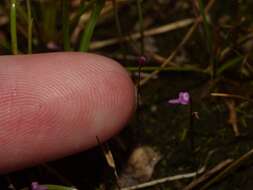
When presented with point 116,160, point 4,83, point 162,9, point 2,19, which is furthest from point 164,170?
point 2,19

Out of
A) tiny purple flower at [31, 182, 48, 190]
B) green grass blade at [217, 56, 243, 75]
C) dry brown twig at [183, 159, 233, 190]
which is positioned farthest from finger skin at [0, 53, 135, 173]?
green grass blade at [217, 56, 243, 75]

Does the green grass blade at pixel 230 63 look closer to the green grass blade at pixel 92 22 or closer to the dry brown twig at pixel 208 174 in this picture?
the dry brown twig at pixel 208 174

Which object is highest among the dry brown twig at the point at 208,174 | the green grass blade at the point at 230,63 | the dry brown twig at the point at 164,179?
the green grass blade at the point at 230,63

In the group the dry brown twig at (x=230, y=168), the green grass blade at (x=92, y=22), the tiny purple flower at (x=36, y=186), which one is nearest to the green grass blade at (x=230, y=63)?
the dry brown twig at (x=230, y=168)

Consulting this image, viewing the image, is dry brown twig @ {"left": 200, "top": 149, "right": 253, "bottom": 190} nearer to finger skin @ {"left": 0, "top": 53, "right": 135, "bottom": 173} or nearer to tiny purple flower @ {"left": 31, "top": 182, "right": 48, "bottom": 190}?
finger skin @ {"left": 0, "top": 53, "right": 135, "bottom": 173}

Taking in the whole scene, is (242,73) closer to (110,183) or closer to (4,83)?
(110,183)

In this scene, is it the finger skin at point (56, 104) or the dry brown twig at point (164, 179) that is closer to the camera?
the finger skin at point (56, 104)

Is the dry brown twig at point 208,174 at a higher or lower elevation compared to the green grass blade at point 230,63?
lower

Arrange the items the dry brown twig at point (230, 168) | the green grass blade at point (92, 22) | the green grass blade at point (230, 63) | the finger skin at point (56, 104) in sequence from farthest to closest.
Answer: the green grass blade at point (230, 63), the green grass blade at point (92, 22), the dry brown twig at point (230, 168), the finger skin at point (56, 104)

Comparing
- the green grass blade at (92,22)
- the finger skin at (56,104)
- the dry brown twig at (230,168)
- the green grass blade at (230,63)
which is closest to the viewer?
the finger skin at (56,104)

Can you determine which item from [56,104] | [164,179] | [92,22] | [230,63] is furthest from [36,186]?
[230,63]
